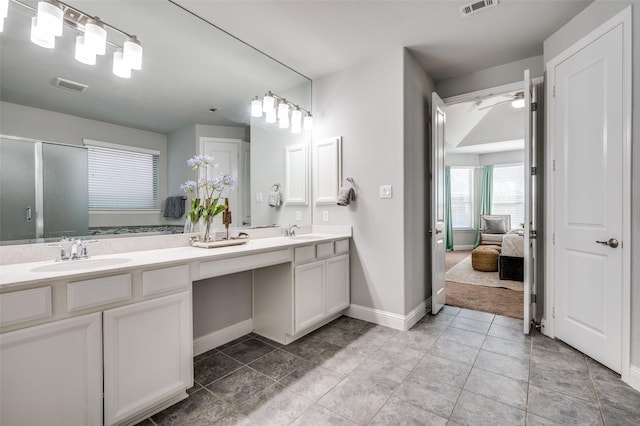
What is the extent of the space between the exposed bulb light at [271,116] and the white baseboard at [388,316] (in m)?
2.04

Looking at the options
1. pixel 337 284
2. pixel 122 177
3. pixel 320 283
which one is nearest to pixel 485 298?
pixel 337 284

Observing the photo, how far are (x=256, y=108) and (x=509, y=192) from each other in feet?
23.2

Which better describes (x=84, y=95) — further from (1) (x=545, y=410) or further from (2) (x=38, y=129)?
(1) (x=545, y=410)

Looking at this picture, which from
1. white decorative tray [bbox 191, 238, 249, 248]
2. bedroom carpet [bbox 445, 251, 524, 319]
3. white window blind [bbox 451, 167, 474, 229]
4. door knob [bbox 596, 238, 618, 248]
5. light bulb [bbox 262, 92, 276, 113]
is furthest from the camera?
white window blind [bbox 451, 167, 474, 229]

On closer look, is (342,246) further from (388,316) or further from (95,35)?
(95,35)

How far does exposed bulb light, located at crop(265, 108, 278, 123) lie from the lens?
285cm

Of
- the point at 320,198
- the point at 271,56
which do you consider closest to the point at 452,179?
the point at 320,198

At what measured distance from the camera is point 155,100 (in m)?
2.02

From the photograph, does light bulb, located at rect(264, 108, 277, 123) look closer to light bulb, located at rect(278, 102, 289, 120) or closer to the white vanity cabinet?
light bulb, located at rect(278, 102, 289, 120)

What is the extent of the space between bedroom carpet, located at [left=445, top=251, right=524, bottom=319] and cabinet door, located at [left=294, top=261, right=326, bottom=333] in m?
1.75

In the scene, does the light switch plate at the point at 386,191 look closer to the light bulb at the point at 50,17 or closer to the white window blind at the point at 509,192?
the light bulb at the point at 50,17

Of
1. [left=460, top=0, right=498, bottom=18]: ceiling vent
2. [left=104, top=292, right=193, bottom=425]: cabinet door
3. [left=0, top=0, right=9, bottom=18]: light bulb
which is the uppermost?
[left=460, top=0, right=498, bottom=18]: ceiling vent

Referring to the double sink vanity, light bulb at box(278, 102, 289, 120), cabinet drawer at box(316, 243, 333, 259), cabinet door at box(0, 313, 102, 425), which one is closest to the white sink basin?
the double sink vanity

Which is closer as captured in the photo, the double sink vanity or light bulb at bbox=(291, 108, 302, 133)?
the double sink vanity
